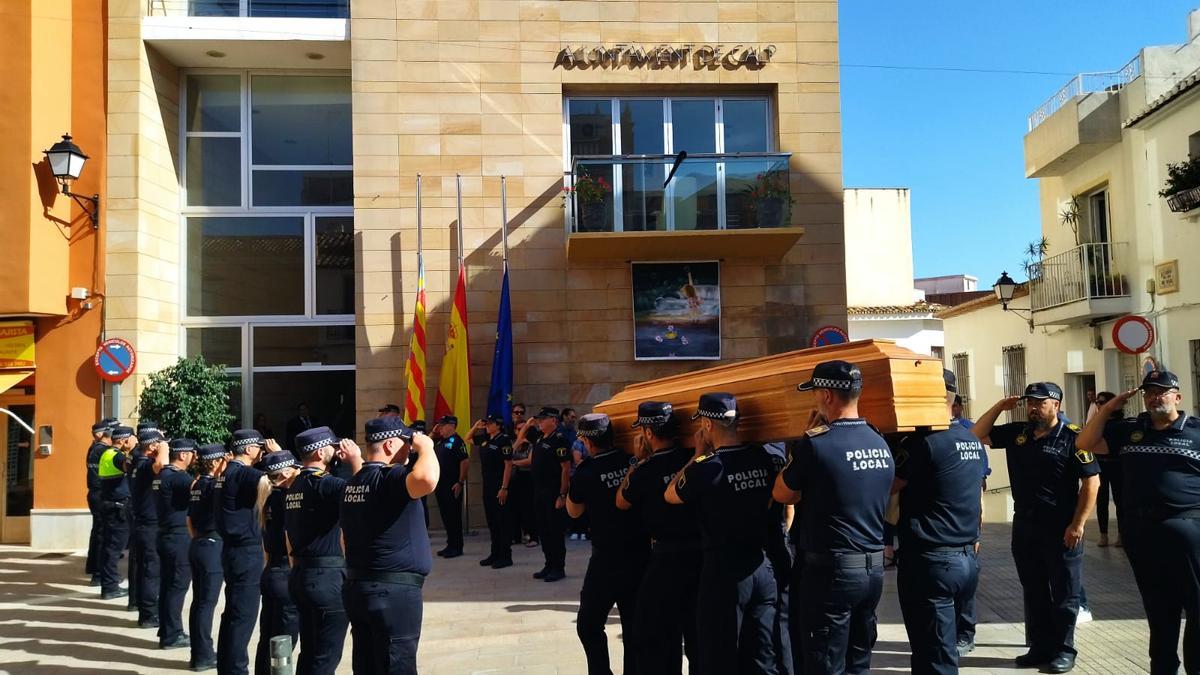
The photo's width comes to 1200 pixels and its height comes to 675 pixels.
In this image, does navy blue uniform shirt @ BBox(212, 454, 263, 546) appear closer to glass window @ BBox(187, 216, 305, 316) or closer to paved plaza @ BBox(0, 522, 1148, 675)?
paved plaza @ BBox(0, 522, 1148, 675)

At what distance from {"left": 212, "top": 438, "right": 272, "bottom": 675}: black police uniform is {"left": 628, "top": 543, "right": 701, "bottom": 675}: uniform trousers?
3151mm

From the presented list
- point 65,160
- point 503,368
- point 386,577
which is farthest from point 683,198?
point 386,577

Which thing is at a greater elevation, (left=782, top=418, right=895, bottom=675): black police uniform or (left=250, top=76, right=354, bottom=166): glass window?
(left=250, top=76, right=354, bottom=166): glass window

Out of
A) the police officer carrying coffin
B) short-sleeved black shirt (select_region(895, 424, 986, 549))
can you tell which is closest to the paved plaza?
short-sleeved black shirt (select_region(895, 424, 986, 549))

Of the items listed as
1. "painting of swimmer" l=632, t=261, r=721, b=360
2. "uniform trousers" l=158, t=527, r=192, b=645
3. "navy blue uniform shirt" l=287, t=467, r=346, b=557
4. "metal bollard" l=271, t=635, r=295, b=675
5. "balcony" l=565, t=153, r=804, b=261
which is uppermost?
"balcony" l=565, t=153, r=804, b=261

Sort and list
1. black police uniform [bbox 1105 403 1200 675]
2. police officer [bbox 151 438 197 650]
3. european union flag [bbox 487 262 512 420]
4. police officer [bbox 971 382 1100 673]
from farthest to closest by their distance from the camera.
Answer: european union flag [bbox 487 262 512 420], police officer [bbox 151 438 197 650], police officer [bbox 971 382 1100 673], black police uniform [bbox 1105 403 1200 675]

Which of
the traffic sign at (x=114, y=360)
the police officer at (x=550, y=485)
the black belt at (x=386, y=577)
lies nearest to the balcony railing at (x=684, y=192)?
the police officer at (x=550, y=485)

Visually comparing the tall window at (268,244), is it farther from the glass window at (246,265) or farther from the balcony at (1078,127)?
the balcony at (1078,127)

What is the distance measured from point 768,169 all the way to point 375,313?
6.74m

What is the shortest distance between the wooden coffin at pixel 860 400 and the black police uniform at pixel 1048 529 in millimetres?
1718

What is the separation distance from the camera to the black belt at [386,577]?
495 cm

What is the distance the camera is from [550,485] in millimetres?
10398

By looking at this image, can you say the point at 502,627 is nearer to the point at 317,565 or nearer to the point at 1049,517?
the point at 317,565

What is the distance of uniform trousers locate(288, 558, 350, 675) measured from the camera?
17.6 ft
